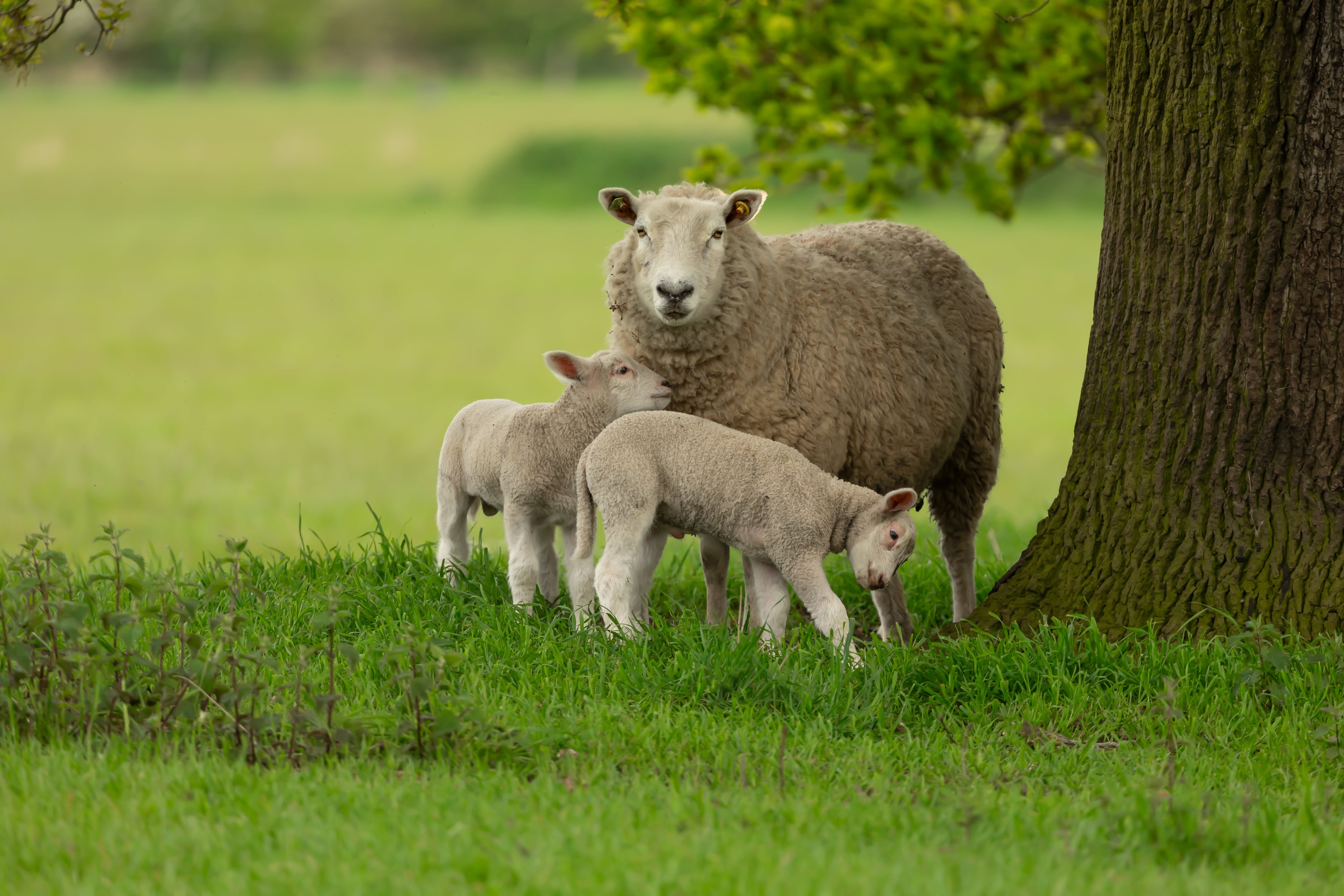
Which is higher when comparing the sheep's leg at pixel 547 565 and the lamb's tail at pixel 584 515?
the lamb's tail at pixel 584 515

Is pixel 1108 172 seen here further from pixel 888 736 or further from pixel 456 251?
pixel 456 251

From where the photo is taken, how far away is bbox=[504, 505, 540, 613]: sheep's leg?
494cm

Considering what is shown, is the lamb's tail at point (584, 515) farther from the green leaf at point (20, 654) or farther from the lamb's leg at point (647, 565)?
the green leaf at point (20, 654)

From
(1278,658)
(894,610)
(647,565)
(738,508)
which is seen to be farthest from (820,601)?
(1278,658)

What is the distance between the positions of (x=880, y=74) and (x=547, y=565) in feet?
14.9

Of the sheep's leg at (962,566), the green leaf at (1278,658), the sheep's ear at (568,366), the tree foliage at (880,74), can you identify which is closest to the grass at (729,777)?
the green leaf at (1278,658)

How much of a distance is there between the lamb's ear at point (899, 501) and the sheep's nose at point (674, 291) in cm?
106

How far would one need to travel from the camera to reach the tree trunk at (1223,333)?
431 cm

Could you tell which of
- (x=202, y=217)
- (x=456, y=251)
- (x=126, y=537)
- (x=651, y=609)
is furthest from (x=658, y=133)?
(x=651, y=609)

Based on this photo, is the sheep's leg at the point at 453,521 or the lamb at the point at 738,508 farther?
the sheep's leg at the point at 453,521

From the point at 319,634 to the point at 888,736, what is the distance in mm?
2185

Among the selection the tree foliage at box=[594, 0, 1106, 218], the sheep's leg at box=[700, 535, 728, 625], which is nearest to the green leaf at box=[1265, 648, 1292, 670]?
the sheep's leg at box=[700, 535, 728, 625]

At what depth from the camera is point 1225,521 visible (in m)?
4.45

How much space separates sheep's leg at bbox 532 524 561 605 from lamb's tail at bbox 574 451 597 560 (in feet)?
1.41
